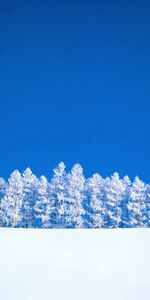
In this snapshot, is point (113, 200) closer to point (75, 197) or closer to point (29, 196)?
point (75, 197)

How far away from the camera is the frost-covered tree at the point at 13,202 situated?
224 ft

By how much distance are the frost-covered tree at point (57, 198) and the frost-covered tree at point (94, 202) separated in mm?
3921

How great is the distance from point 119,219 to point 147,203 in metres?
5.96

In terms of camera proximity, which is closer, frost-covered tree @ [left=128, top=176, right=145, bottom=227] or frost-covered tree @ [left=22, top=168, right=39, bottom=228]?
frost-covered tree @ [left=22, top=168, right=39, bottom=228]

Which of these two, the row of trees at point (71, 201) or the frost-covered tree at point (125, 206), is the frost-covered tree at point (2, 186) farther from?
the frost-covered tree at point (125, 206)

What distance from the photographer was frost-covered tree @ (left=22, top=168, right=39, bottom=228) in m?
69.8

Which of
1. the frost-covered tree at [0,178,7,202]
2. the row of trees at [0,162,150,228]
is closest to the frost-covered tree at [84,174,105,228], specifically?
Result: the row of trees at [0,162,150,228]

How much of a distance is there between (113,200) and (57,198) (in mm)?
8905

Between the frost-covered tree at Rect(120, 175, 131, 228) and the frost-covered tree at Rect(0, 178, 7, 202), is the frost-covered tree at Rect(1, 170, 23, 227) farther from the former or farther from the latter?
the frost-covered tree at Rect(120, 175, 131, 228)
